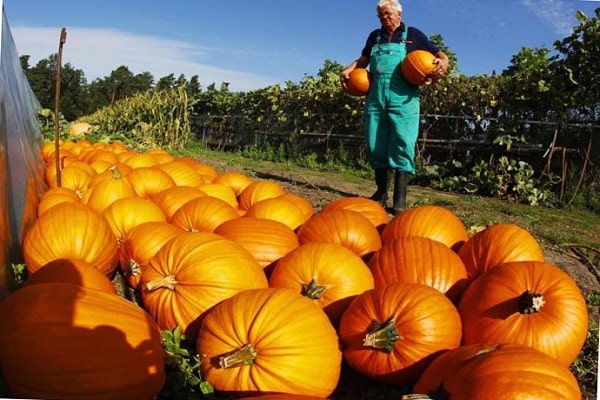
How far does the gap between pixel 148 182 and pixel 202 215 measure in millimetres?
1085

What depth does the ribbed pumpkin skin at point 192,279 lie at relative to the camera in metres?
2.29

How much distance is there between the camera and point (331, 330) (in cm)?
200

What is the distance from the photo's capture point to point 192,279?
2.30 metres

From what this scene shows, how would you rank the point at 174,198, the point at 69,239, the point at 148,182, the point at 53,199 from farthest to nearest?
1. the point at 148,182
2. the point at 174,198
3. the point at 53,199
4. the point at 69,239

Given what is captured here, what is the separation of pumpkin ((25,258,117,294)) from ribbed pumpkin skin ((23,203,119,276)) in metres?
0.24

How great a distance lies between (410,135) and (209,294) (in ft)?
13.1

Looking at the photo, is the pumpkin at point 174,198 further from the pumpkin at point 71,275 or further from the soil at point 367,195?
the soil at point 367,195

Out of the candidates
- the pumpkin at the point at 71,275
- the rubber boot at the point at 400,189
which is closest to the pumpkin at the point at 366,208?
the pumpkin at the point at 71,275

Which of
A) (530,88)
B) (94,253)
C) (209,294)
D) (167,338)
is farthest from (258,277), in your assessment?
(530,88)

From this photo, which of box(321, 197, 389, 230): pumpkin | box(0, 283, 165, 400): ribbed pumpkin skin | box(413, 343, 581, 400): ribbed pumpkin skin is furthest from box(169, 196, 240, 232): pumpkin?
box(413, 343, 581, 400): ribbed pumpkin skin

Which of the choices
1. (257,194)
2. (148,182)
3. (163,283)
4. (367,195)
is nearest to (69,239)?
(163,283)

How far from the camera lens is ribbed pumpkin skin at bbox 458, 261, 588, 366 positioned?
2.13 meters

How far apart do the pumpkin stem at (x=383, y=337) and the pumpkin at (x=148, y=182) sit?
8.54 feet

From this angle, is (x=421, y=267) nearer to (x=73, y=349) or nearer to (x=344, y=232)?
(x=344, y=232)
